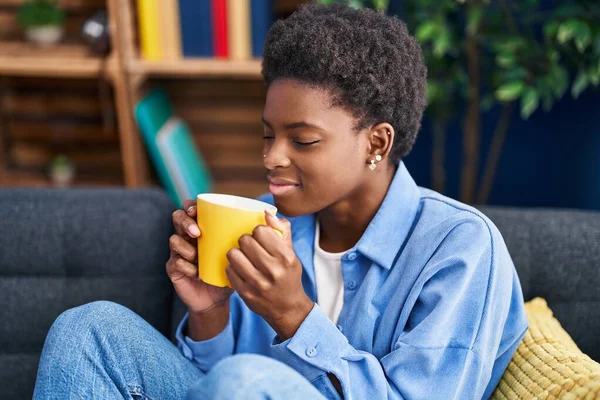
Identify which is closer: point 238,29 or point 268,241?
point 268,241

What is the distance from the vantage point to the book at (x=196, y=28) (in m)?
1.93

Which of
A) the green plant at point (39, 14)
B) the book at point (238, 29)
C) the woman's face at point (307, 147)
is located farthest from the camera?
the green plant at point (39, 14)

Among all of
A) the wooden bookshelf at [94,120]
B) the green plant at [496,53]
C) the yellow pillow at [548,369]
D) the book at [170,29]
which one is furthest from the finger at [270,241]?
the wooden bookshelf at [94,120]

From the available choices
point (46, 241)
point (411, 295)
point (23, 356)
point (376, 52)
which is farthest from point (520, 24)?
point (23, 356)

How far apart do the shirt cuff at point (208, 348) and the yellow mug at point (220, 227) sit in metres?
0.23

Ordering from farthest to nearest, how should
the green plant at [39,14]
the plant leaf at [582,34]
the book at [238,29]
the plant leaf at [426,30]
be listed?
the green plant at [39,14] < the book at [238,29] < the plant leaf at [426,30] < the plant leaf at [582,34]

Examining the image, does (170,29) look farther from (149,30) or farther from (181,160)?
(181,160)

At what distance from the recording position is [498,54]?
178 cm

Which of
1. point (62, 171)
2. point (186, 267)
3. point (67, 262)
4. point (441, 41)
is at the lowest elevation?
point (62, 171)

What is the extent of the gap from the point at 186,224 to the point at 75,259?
1.63 feet

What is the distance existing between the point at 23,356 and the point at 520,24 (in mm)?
1691

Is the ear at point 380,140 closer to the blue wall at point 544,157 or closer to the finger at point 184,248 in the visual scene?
the finger at point 184,248

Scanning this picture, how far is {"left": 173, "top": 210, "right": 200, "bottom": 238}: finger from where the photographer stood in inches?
37.1

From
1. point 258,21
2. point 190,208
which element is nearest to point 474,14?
point 258,21
